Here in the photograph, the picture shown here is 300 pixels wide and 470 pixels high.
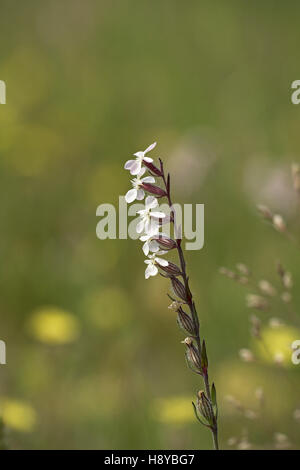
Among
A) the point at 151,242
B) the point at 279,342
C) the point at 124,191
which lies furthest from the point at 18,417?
the point at 124,191

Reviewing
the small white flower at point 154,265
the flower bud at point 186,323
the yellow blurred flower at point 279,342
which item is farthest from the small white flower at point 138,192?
the yellow blurred flower at point 279,342

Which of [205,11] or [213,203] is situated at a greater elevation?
[205,11]

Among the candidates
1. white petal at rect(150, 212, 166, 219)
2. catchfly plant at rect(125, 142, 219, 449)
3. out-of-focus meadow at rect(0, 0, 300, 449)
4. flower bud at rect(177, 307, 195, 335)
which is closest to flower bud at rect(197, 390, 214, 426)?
catchfly plant at rect(125, 142, 219, 449)

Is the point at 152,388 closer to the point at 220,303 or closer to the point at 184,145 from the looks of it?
the point at 220,303

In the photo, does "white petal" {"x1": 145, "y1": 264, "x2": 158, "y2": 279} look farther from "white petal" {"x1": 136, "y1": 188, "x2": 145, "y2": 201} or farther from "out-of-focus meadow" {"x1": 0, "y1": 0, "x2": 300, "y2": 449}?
"out-of-focus meadow" {"x1": 0, "y1": 0, "x2": 300, "y2": 449}

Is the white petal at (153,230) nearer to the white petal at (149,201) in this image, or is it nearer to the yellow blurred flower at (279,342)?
the white petal at (149,201)

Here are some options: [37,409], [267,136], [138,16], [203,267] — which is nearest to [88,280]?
[203,267]
